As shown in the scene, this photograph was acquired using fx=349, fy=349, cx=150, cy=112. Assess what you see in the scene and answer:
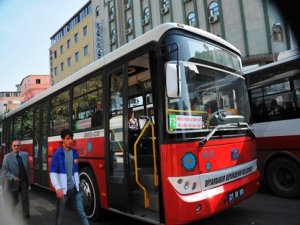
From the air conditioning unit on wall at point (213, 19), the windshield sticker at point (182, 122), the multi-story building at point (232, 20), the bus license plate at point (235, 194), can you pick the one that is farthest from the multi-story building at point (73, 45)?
the windshield sticker at point (182, 122)

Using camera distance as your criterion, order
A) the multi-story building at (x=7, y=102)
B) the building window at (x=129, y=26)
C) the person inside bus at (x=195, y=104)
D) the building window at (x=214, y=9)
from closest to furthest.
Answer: the person inside bus at (x=195, y=104), the building window at (x=214, y=9), the building window at (x=129, y=26), the multi-story building at (x=7, y=102)

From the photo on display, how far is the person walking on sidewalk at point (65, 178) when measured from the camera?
5.25 metres

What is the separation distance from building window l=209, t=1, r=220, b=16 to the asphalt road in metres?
18.2

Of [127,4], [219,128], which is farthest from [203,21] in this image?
[219,128]

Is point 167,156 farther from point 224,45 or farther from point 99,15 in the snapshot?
point 99,15

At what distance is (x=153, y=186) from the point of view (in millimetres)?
5387

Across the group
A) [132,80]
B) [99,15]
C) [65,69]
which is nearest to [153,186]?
[132,80]

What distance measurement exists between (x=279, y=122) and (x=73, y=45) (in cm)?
4528

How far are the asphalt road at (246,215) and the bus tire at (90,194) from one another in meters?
0.20

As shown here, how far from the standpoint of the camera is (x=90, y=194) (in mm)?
6758

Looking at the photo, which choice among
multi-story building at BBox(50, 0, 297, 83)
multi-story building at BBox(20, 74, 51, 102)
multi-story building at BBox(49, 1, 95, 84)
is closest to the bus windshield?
multi-story building at BBox(50, 0, 297, 83)

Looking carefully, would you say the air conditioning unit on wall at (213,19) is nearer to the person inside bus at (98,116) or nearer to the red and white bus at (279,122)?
the red and white bus at (279,122)

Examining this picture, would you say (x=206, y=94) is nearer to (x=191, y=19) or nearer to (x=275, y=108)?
(x=275, y=108)

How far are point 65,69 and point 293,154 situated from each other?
47651mm
